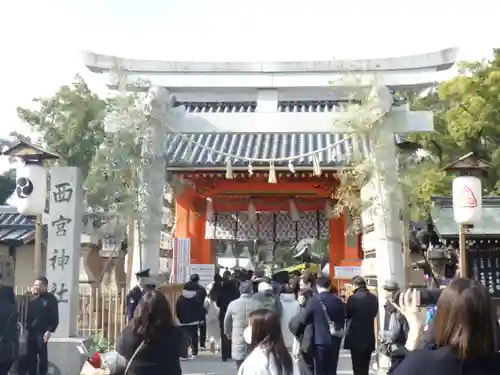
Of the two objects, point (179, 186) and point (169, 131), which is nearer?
point (169, 131)

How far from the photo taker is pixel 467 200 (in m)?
10.4

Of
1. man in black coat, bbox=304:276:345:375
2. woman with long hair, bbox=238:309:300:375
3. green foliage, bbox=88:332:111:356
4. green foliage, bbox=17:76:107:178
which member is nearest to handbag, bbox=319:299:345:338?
man in black coat, bbox=304:276:345:375

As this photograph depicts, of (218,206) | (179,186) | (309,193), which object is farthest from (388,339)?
(218,206)

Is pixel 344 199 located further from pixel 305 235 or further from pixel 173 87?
pixel 305 235

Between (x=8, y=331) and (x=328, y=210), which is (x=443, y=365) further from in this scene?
(x=328, y=210)

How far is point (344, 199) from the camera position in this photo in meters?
13.6

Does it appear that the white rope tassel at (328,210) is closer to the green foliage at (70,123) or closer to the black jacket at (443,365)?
the green foliage at (70,123)

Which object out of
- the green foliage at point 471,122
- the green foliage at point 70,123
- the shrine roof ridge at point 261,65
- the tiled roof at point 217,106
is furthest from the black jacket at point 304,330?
the green foliage at point 70,123

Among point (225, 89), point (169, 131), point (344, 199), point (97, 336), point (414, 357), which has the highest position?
point (225, 89)

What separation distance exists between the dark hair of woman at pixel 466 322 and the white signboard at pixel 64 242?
8861mm

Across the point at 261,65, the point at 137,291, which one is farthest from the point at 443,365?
the point at 261,65

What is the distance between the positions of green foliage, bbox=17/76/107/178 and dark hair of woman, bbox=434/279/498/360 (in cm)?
2645

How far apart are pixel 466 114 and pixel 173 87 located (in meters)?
10.9

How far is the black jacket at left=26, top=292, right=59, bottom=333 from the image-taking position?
31.0ft
